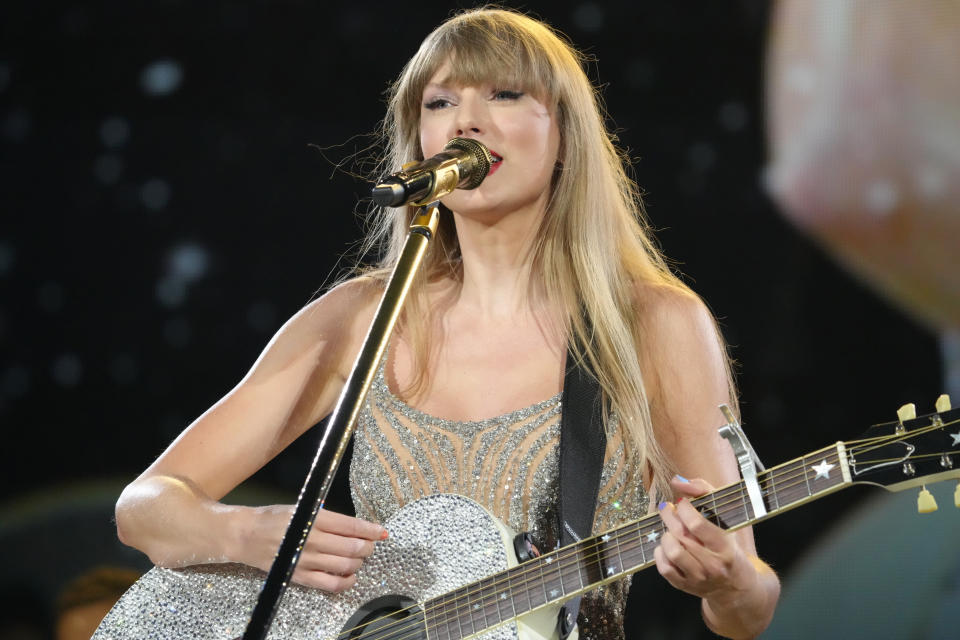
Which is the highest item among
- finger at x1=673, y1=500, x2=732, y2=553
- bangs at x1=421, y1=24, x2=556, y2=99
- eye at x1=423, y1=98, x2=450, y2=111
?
bangs at x1=421, y1=24, x2=556, y2=99

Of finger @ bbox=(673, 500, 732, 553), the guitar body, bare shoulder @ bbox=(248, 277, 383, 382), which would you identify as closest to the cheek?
bare shoulder @ bbox=(248, 277, 383, 382)

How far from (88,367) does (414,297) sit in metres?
1.54

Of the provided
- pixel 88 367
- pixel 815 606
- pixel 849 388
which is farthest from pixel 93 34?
pixel 815 606

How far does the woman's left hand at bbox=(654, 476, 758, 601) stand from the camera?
1578mm

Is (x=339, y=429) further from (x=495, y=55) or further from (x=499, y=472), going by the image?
(x=495, y=55)

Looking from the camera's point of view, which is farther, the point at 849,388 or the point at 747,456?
the point at 849,388

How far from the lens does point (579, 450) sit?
81.1 inches

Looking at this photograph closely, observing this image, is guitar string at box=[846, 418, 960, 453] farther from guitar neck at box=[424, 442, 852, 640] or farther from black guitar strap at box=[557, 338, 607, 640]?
black guitar strap at box=[557, 338, 607, 640]

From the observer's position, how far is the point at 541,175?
226 cm

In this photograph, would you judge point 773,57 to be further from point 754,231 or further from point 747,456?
point 747,456

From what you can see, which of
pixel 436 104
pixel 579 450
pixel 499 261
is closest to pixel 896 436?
pixel 579 450

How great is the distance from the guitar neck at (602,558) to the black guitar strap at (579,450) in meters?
0.23

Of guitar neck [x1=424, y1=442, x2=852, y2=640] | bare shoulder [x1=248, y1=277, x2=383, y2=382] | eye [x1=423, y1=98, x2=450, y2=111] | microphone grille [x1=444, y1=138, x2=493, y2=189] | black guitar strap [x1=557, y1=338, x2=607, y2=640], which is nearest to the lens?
guitar neck [x1=424, y1=442, x2=852, y2=640]

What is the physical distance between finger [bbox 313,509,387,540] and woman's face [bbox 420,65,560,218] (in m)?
0.73
